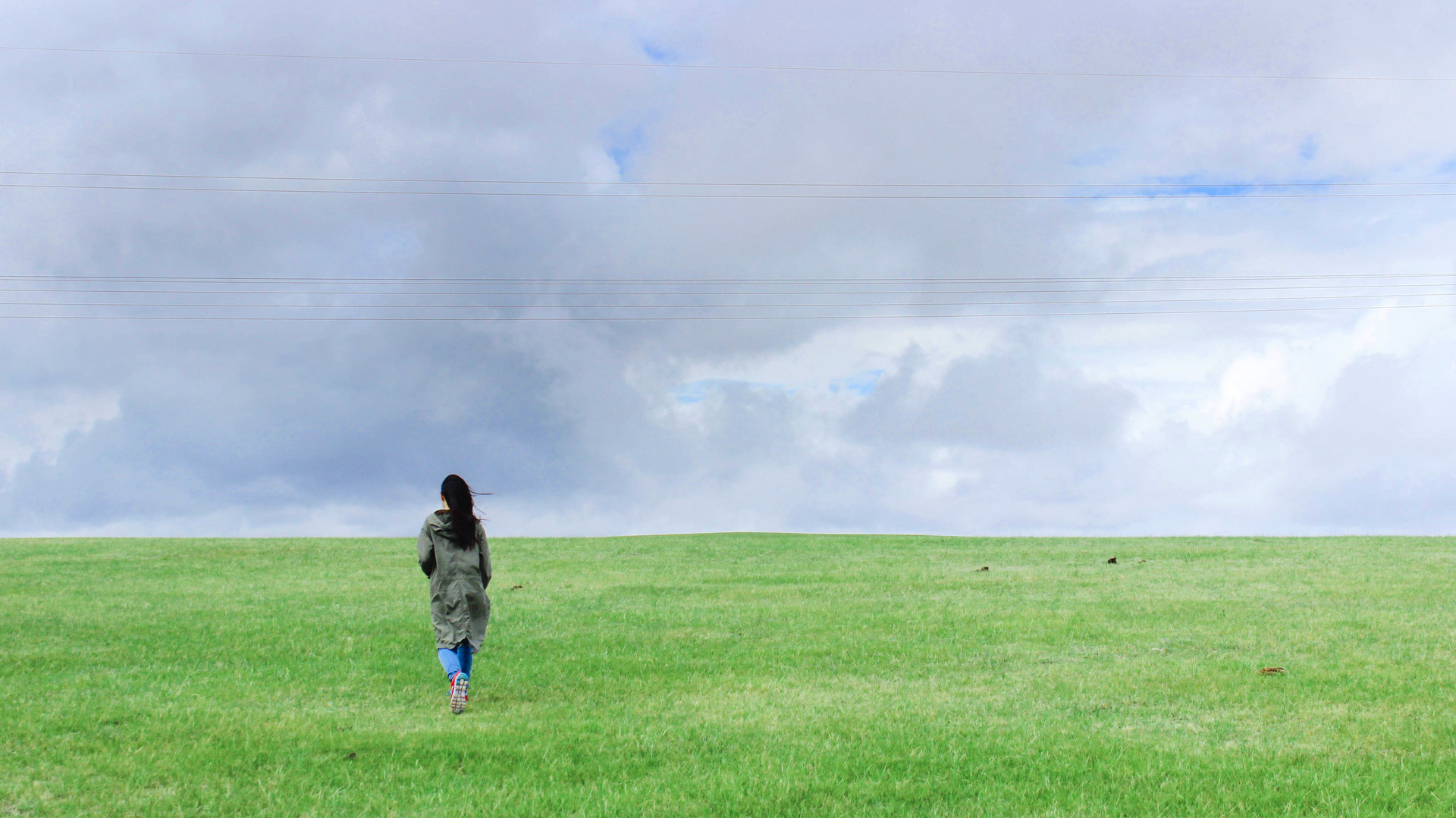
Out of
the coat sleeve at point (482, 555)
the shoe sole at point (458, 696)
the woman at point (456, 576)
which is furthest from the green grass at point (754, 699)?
the coat sleeve at point (482, 555)

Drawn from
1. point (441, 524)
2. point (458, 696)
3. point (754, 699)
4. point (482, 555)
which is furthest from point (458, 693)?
point (754, 699)

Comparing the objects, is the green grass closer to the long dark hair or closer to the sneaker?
the sneaker

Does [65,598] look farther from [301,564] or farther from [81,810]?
[81,810]

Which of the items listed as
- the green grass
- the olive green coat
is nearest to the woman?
the olive green coat

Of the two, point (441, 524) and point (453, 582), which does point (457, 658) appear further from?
point (441, 524)

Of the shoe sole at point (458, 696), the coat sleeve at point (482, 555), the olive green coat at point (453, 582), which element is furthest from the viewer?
the coat sleeve at point (482, 555)

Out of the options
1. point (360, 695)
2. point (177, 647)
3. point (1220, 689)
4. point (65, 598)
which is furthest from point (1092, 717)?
point (65, 598)

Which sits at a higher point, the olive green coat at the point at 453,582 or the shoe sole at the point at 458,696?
the olive green coat at the point at 453,582

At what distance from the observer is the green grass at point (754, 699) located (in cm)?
976

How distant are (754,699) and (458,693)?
145 inches

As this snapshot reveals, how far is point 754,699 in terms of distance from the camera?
535 inches

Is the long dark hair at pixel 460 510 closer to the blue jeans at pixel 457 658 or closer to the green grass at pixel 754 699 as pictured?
the blue jeans at pixel 457 658

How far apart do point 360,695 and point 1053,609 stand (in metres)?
13.8

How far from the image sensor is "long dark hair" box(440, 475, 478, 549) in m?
13.5
